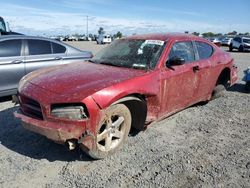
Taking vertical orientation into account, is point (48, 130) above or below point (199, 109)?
above

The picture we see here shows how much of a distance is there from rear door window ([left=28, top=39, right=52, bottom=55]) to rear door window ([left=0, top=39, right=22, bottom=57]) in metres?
0.27

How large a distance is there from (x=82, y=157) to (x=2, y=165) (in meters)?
1.01

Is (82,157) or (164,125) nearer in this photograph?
(82,157)

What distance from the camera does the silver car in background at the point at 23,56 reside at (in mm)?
6512

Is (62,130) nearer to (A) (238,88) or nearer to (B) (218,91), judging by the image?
(B) (218,91)

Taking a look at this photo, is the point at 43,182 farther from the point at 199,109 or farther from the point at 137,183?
the point at 199,109

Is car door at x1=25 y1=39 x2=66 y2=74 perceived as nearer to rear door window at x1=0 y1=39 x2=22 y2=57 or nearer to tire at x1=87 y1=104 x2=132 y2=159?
rear door window at x1=0 y1=39 x2=22 y2=57

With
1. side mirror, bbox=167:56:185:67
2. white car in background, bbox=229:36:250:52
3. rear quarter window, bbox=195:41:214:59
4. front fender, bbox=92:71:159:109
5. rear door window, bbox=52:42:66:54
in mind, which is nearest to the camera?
front fender, bbox=92:71:159:109

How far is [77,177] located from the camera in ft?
11.4

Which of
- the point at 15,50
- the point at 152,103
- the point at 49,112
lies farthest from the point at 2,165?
the point at 15,50

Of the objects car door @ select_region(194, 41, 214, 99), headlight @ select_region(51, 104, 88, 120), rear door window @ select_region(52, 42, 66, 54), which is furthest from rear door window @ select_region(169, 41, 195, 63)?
rear door window @ select_region(52, 42, 66, 54)

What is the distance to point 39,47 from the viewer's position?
7.21 meters

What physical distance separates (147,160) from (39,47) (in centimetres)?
455

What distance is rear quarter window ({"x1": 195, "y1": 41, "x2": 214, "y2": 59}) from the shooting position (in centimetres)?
575
